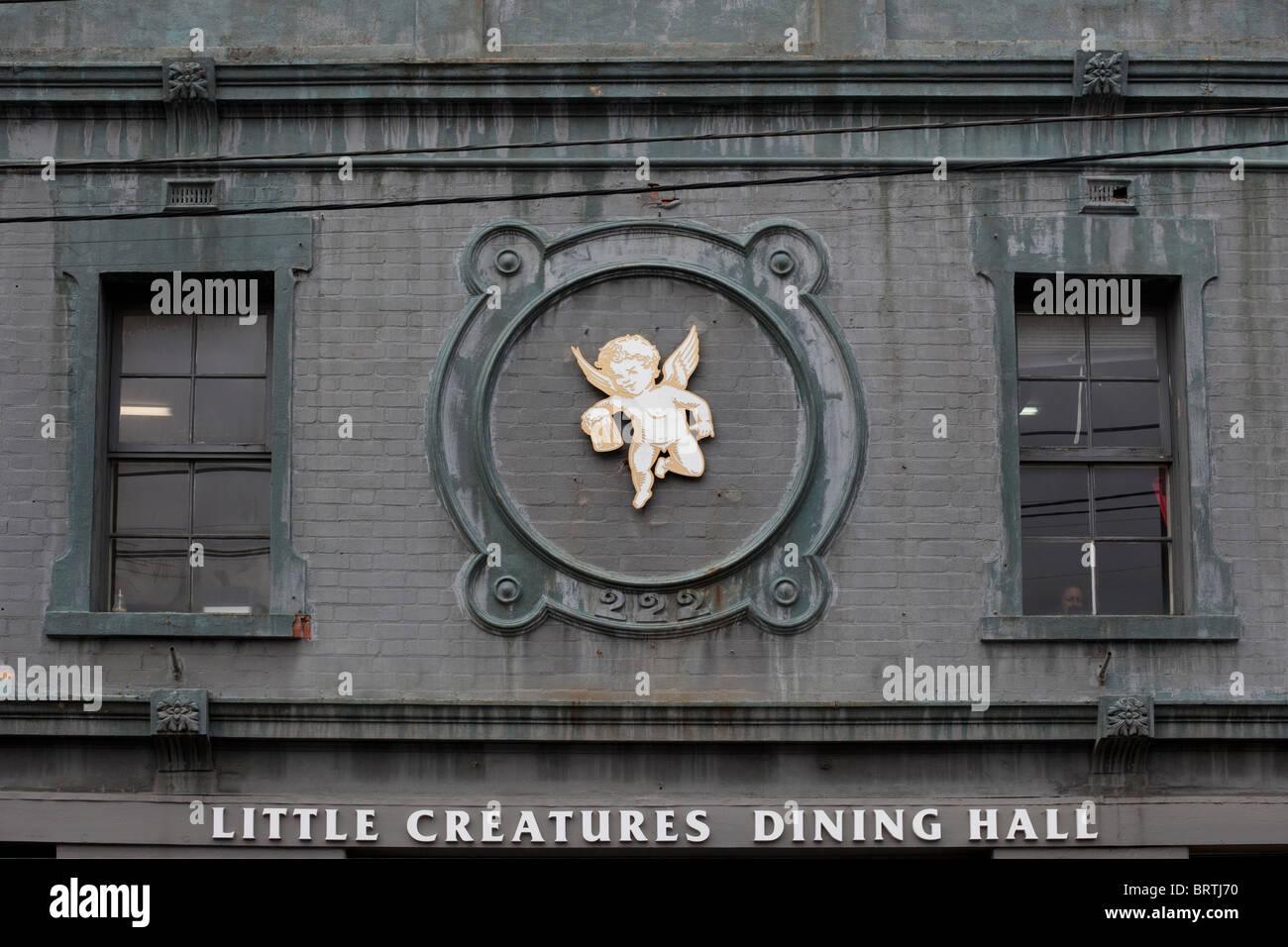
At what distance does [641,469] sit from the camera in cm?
1323

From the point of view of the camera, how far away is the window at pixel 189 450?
43.9ft

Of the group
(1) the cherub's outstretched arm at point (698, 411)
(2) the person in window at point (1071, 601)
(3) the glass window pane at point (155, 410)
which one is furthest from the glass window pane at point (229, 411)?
(2) the person in window at point (1071, 601)

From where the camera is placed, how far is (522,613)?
43.1 feet

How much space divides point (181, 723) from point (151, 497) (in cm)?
178

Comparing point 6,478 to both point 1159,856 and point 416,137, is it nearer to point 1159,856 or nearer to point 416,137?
point 416,137

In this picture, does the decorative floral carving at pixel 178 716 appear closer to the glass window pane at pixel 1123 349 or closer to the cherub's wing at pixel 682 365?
the cherub's wing at pixel 682 365

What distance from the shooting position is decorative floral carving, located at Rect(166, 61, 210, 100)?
13523mm

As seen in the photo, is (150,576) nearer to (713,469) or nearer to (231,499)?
(231,499)

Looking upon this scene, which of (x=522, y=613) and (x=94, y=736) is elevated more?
(x=522, y=613)

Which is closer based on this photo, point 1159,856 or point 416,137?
point 1159,856

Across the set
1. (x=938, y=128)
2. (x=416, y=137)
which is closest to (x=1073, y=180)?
(x=938, y=128)

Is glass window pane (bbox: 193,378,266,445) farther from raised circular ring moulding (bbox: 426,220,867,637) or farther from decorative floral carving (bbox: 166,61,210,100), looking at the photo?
decorative floral carving (bbox: 166,61,210,100)
